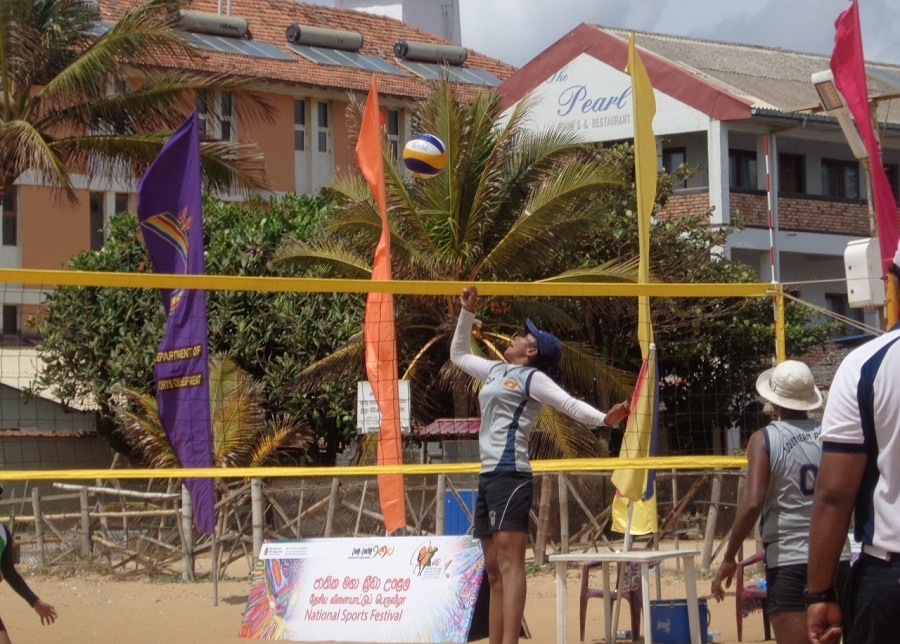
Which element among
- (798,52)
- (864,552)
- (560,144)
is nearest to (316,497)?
(560,144)

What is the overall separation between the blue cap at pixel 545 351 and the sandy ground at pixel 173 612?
2.49 m

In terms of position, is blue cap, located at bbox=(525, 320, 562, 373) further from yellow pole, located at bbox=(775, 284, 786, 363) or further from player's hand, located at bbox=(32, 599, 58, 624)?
player's hand, located at bbox=(32, 599, 58, 624)

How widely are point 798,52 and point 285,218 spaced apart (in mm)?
17739

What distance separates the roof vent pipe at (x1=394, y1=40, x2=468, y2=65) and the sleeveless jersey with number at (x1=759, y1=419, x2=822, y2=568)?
94.2 ft

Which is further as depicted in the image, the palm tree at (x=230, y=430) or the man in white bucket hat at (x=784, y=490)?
the palm tree at (x=230, y=430)

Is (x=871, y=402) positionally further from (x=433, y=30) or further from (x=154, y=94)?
(x=433, y=30)

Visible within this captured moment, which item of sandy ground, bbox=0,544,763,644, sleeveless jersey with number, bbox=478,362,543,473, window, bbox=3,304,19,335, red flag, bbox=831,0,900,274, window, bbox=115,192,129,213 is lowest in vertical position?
sandy ground, bbox=0,544,763,644

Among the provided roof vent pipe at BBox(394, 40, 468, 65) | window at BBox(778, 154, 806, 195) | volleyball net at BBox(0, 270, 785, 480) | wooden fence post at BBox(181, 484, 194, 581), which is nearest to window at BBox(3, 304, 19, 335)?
volleyball net at BBox(0, 270, 785, 480)

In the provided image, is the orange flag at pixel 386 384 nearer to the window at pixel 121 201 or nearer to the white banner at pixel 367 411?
the white banner at pixel 367 411

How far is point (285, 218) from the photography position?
20.8 m

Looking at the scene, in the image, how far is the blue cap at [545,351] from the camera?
6.25 metres

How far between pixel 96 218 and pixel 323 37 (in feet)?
23.7

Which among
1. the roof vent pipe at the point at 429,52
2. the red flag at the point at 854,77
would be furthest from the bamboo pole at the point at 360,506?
the roof vent pipe at the point at 429,52

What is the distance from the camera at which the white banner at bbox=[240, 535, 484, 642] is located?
769 centimetres
